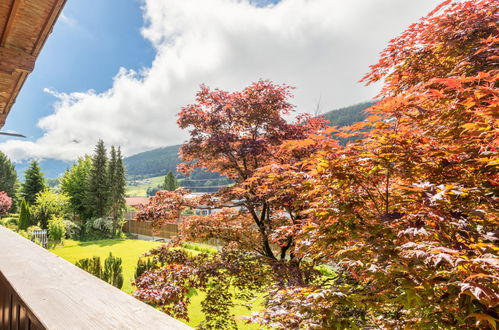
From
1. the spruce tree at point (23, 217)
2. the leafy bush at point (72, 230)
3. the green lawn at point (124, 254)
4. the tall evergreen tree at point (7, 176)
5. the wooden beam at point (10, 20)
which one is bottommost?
the green lawn at point (124, 254)

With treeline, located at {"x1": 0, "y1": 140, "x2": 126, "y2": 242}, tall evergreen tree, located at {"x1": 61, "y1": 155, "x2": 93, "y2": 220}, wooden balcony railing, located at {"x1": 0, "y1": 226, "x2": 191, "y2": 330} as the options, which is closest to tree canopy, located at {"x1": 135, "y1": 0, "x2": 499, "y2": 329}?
wooden balcony railing, located at {"x1": 0, "y1": 226, "x2": 191, "y2": 330}

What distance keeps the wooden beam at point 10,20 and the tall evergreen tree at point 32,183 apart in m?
29.4

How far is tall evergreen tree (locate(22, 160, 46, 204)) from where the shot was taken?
2442 cm

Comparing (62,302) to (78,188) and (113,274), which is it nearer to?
(113,274)

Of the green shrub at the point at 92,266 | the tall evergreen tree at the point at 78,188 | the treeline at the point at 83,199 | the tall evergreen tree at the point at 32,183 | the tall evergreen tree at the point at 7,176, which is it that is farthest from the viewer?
the tall evergreen tree at the point at 7,176

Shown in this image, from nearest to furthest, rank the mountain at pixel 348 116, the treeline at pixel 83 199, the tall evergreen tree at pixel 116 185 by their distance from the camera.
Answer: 1. the mountain at pixel 348 116
2. the treeline at pixel 83 199
3. the tall evergreen tree at pixel 116 185

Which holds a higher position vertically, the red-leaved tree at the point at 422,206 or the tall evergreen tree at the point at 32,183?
the tall evergreen tree at the point at 32,183

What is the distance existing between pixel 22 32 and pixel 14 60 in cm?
30

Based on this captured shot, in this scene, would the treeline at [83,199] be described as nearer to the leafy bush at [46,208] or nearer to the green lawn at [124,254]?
the leafy bush at [46,208]

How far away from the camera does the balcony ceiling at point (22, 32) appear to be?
171cm

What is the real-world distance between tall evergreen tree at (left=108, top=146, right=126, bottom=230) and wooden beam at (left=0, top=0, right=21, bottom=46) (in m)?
20.6

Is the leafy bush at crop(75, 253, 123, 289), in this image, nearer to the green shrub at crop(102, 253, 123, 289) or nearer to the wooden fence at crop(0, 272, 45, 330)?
the green shrub at crop(102, 253, 123, 289)

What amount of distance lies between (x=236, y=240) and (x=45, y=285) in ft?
14.0

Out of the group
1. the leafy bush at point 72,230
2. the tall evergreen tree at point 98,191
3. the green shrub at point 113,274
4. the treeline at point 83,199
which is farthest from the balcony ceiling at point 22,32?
the tall evergreen tree at point 98,191
